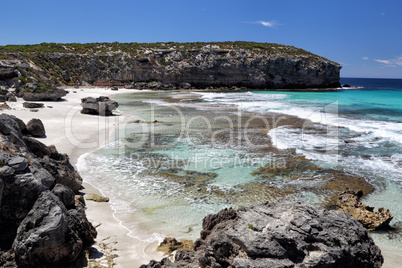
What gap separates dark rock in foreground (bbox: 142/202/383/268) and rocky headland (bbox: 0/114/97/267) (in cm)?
126

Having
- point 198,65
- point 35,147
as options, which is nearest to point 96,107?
point 35,147

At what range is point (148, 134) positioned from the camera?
Answer: 47.3 ft

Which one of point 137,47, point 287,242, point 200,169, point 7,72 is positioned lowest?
point 200,169

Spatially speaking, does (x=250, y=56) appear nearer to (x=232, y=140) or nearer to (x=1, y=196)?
(x=232, y=140)

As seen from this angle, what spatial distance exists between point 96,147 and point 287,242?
981cm

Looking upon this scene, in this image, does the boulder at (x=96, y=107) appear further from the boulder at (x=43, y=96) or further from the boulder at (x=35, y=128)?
the boulder at (x=35, y=128)

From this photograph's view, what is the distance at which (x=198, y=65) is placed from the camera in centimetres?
5900

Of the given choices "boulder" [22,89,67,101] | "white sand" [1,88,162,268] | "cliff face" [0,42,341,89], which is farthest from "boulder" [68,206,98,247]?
"cliff face" [0,42,341,89]

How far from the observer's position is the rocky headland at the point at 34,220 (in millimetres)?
3939

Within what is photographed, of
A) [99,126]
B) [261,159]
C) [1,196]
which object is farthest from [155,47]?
[1,196]

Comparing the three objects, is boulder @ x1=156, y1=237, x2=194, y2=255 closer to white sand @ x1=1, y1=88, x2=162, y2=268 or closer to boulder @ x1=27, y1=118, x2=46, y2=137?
white sand @ x1=1, y1=88, x2=162, y2=268

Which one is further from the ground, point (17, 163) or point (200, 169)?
point (17, 163)

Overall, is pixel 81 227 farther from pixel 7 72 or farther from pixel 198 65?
pixel 198 65

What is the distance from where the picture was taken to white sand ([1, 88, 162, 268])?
4.77 meters
